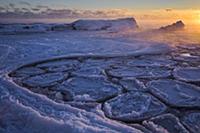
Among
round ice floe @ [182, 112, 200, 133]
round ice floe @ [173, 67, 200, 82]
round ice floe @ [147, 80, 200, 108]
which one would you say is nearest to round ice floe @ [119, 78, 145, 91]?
round ice floe @ [147, 80, 200, 108]

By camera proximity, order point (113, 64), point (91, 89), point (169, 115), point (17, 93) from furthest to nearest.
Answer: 1. point (113, 64)
2. point (91, 89)
3. point (17, 93)
4. point (169, 115)

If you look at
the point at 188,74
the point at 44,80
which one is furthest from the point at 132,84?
the point at 44,80

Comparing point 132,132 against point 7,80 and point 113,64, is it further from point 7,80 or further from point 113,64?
point 113,64

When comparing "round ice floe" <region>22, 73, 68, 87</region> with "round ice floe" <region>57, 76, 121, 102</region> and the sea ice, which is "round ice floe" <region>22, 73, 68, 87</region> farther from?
the sea ice


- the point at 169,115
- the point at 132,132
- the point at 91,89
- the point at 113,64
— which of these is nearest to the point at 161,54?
the point at 113,64

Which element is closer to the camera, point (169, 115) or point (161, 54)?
point (169, 115)

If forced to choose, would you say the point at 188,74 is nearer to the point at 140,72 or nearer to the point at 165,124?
the point at 140,72

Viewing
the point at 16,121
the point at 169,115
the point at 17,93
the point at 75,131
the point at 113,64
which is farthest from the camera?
the point at 113,64

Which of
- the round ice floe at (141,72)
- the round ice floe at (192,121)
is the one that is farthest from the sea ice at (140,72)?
the round ice floe at (192,121)
